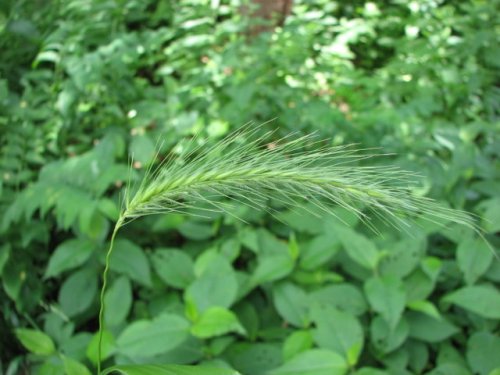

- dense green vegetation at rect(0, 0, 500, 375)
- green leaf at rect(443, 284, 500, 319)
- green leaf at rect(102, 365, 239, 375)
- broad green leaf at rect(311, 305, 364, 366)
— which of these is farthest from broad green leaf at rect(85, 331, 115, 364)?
green leaf at rect(443, 284, 500, 319)

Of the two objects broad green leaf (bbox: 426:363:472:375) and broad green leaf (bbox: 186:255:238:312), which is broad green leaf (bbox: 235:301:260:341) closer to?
broad green leaf (bbox: 186:255:238:312)

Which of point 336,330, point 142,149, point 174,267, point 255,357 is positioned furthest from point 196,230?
point 336,330

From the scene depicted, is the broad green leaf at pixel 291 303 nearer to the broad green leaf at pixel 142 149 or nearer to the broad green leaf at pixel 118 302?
the broad green leaf at pixel 118 302

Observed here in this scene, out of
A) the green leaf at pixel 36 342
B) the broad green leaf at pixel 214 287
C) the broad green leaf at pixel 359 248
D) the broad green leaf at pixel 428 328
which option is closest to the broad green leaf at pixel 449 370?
the broad green leaf at pixel 428 328

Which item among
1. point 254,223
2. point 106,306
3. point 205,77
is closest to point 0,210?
point 106,306

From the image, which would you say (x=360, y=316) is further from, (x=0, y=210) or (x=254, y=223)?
(x=0, y=210)
